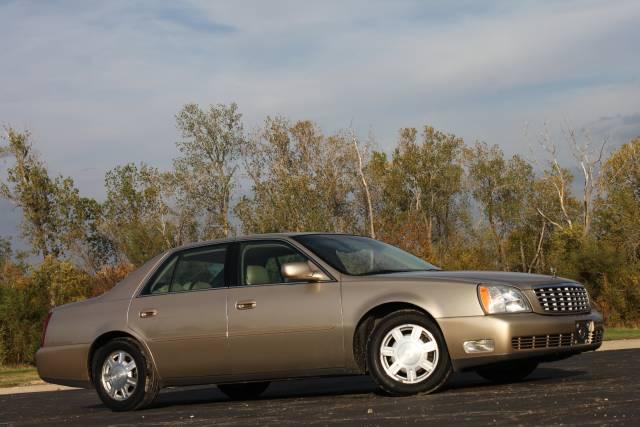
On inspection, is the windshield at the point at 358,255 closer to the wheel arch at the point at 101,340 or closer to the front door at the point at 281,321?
the front door at the point at 281,321

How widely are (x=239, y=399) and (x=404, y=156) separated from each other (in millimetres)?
67548

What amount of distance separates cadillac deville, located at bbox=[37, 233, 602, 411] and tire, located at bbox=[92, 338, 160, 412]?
0.01m

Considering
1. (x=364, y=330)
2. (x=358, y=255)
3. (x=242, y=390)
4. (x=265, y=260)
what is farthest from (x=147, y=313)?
(x=364, y=330)

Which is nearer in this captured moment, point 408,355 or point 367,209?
point 408,355

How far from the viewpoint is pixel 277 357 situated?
9.21 m

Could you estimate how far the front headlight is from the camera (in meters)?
8.56

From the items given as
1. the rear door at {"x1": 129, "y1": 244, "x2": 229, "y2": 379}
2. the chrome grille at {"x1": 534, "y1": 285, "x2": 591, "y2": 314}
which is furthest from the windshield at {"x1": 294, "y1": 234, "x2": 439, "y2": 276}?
the chrome grille at {"x1": 534, "y1": 285, "x2": 591, "y2": 314}

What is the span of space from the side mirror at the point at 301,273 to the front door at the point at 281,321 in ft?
0.20

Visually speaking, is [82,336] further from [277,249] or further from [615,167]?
[615,167]

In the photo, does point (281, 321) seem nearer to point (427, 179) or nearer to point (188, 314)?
point (188, 314)

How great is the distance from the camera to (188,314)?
9.69m

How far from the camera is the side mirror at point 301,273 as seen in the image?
8938 mm

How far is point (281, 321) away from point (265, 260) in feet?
2.53

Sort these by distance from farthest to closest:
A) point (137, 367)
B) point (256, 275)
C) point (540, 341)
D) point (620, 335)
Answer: point (620, 335)
point (137, 367)
point (256, 275)
point (540, 341)
